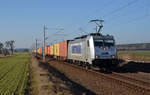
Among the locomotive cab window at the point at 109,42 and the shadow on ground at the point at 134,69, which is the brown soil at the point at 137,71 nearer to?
the shadow on ground at the point at 134,69

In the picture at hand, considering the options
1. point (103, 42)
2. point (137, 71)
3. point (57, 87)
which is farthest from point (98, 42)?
point (57, 87)

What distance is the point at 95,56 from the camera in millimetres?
16859

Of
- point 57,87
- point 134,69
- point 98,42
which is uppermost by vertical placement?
point 98,42

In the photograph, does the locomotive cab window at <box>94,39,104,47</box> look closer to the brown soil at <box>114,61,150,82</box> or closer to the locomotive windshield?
the locomotive windshield

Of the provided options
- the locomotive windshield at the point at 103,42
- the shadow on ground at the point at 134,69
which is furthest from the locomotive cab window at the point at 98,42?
the shadow on ground at the point at 134,69

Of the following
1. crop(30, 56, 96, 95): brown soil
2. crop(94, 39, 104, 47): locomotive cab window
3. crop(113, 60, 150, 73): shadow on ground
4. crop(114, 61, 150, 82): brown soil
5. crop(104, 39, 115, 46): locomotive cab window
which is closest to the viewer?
crop(30, 56, 96, 95): brown soil

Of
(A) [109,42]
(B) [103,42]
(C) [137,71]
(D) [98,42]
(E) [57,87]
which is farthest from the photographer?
(C) [137,71]

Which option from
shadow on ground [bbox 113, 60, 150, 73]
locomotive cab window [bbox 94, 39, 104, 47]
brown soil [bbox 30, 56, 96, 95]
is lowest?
brown soil [bbox 30, 56, 96, 95]

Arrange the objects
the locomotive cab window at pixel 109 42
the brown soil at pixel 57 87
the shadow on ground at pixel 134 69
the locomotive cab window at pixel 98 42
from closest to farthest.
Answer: the brown soil at pixel 57 87 < the locomotive cab window at pixel 98 42 < the locomotive cab window at pixel 109 42 < the shadow on ground at pixel 134 69

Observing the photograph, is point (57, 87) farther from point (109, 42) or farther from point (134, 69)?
point (134, 69)

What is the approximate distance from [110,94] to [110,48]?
7.89m

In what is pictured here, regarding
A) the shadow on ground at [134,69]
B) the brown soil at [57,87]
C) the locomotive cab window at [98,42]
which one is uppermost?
the locomotive cab window at [98,42]

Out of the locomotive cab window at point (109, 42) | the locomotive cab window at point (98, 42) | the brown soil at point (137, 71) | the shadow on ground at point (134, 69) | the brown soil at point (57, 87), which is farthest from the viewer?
the shadow on ground at point (134, 69)

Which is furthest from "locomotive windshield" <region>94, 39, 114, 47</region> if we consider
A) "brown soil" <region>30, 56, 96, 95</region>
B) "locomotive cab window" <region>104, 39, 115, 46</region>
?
"brown soil" <region>30, 56, 96, 95</region>
